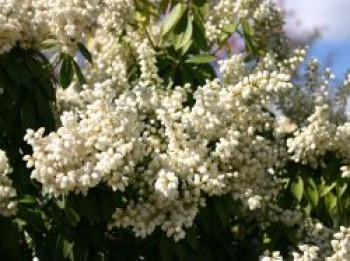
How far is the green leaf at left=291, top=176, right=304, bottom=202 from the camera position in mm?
4676

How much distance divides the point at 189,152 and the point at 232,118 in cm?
36

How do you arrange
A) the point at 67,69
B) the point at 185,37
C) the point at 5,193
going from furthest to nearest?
1. the point at 185,37
2. the point at 67,69
3. the point at 5,193

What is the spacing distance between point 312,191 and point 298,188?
8 cm

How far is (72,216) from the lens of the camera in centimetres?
353

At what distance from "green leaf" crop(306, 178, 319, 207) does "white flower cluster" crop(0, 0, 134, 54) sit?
5.23 feet

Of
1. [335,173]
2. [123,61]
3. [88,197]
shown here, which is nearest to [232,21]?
[123,61]

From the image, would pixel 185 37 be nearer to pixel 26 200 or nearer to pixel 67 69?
pixel 67 69

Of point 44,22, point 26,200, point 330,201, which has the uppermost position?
point 44,22

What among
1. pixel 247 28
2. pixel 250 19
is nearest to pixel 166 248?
pixel 247 28

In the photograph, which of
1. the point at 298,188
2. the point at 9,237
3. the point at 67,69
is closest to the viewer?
the point at 9,237

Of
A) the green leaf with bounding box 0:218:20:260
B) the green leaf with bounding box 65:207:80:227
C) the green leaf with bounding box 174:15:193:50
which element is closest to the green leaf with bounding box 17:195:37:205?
the green leaf with bounding box 0:218:20:260

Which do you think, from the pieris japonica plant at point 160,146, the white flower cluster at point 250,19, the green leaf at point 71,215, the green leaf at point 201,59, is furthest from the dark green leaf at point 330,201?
the green leaf at point 71,215

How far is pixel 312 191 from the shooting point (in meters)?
4.72

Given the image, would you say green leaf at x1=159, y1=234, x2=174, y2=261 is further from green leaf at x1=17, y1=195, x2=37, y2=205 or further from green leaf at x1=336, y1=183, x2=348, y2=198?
green leaf at x1=336, y1=183, x2=348, y2=198
